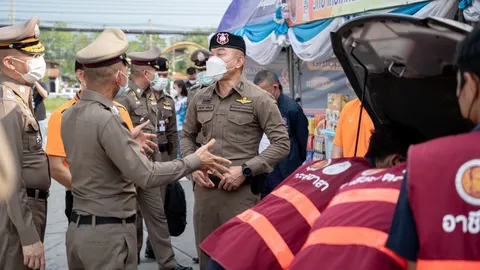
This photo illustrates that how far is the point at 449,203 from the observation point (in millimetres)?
1547

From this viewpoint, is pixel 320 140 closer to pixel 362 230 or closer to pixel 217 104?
pixel 217 104

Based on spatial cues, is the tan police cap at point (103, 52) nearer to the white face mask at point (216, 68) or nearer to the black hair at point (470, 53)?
the white face mask at point (216, 68)

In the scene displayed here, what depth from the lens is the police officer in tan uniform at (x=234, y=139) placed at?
4504 mm

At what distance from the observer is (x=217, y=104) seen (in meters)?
→ 4.67

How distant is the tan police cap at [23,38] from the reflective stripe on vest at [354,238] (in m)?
2.68

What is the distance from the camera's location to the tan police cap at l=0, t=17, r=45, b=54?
387cm

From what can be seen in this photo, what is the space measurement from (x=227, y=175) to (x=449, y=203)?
2.90 metres

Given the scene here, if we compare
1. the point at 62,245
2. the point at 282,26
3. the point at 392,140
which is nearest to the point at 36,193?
the point at 392,140

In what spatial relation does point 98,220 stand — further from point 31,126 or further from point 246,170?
point 246,170

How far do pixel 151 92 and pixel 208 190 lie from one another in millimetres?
2301

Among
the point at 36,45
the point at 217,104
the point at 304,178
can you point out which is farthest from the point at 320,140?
the point at 304,178

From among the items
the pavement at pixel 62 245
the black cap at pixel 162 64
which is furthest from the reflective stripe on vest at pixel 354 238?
the black cap at pixel 162 64

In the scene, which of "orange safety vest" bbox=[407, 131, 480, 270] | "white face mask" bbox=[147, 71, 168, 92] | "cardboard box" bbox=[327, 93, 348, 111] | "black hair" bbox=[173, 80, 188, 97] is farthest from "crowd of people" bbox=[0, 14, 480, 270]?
"black hair" bbox=[173, 80, 188, 97]

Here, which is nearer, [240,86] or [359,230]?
[359,230]
